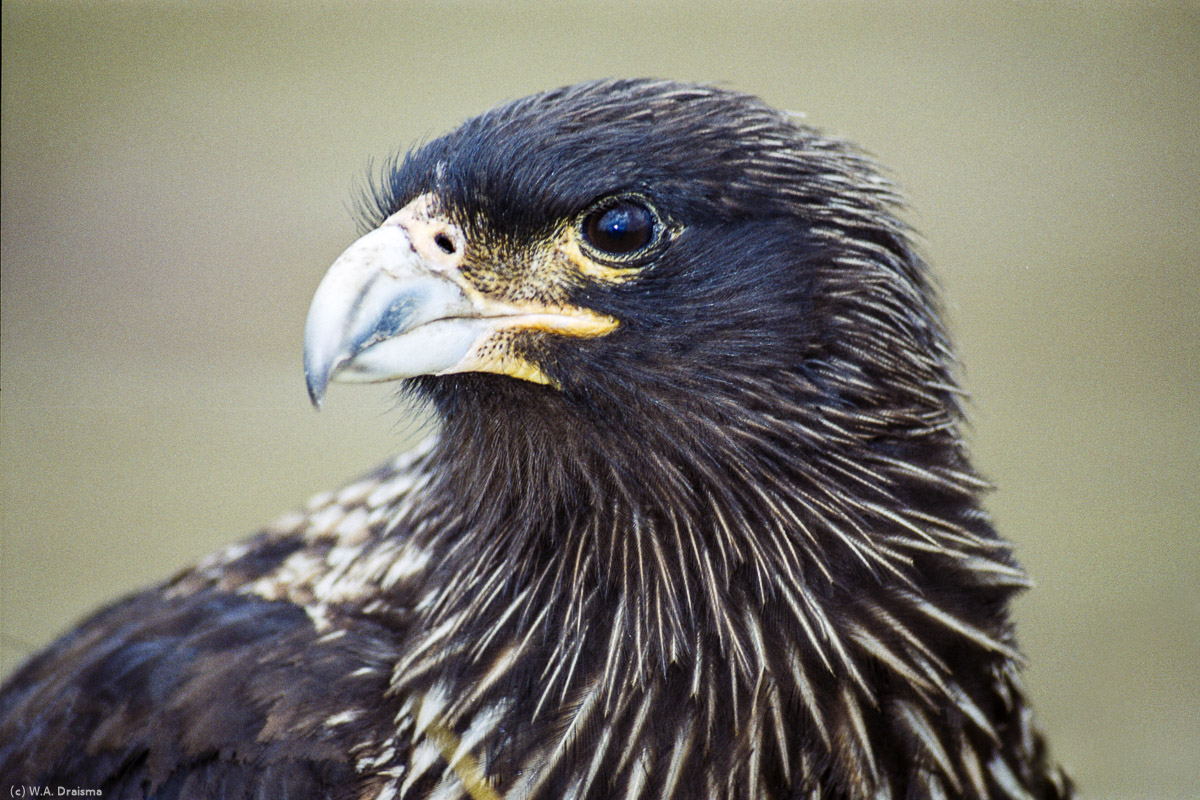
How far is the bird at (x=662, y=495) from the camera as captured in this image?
4.75ft

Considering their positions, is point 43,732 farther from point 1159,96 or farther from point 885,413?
point 1159,96

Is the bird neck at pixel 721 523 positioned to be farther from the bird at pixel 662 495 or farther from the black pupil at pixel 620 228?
the black pupil at pixel 620 228

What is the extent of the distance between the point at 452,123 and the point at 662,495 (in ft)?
12.3

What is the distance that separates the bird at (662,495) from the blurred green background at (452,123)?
1709 mm

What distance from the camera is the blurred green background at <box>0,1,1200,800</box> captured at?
330 cm

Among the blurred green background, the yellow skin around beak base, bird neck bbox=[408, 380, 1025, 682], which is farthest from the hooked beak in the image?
the blurred green background

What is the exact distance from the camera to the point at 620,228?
4.75 ft

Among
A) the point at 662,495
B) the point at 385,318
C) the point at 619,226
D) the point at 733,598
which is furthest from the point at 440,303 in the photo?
the point at 733,598

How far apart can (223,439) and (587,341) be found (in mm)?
3543

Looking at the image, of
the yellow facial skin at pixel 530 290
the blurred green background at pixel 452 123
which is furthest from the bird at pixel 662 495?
the blurred green background at pixel 452 123

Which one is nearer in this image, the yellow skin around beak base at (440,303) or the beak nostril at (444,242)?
the yellow skin around beak base at (440,303)

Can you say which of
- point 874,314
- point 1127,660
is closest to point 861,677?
point 874,314

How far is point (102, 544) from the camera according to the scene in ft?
13.6

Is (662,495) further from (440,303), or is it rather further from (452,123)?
(452,123)
